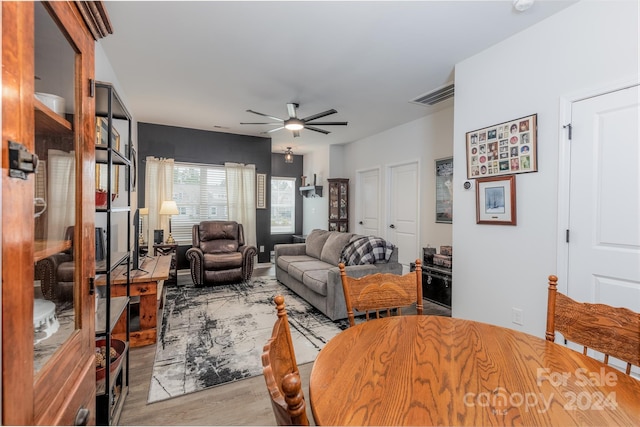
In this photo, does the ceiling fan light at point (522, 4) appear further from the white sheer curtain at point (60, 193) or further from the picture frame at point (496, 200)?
the white sheer curtain at point (60, 193)

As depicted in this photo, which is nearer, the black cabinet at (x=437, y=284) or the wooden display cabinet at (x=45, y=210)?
the wooden display cabinet at (x=45, y=210)

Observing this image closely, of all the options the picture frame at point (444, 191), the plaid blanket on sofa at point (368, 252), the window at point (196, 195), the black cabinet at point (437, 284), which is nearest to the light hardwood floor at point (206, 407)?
the plaid blanket on sofa at point (368, 252)

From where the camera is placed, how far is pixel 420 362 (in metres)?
1.02

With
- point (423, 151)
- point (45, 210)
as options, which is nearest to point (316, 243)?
point (423, 151)

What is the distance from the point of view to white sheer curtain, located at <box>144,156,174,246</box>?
5.27 meters

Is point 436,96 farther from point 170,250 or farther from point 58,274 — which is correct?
point 170,250

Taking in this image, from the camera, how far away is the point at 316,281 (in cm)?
351

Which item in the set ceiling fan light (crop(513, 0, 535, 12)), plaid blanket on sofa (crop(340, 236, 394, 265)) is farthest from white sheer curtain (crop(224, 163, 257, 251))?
ceiling fan light (crop(513, 0, 535, 12))

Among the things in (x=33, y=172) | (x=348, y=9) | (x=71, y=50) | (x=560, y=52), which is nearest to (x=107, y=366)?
(x=33, y=172)

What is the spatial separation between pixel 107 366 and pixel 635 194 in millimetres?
3236

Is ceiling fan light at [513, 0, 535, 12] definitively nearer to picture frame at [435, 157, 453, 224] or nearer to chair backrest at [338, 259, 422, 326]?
chair backrest at [338, 259, 422, 326]

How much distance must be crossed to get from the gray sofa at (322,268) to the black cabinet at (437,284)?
485 mm

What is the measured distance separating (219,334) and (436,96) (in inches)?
148

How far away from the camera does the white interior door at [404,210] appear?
5.00m
